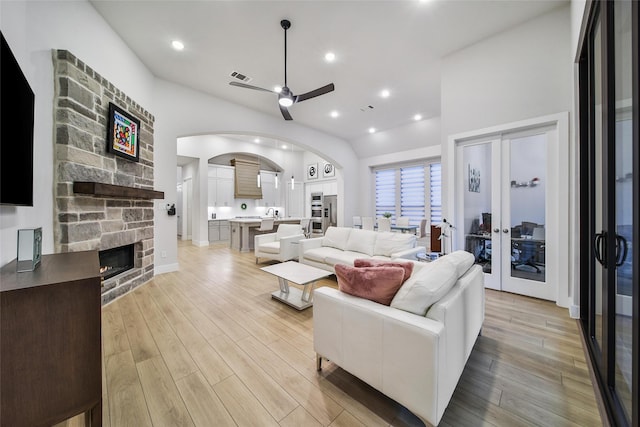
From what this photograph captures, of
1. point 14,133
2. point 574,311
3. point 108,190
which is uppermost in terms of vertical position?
point 14,133

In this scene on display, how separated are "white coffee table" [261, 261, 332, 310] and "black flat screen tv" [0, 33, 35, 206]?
6.94ft

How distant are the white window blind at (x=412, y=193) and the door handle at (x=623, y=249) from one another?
605 cm

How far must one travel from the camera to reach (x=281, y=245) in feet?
15.2

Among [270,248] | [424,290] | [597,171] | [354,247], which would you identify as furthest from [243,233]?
[597,171]

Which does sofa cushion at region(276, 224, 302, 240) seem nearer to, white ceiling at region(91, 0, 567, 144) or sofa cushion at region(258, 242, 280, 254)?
sofa cushion at region(258, 242, 280, 254)

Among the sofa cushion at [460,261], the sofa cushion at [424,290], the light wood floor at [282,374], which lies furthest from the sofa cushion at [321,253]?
the sofa cushion at [424,290]

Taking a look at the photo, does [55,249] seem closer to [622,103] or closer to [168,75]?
[168,75]

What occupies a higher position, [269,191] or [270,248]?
[269,191]

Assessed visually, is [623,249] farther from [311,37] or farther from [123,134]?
[123,134]

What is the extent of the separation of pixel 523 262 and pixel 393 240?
5.55 feet

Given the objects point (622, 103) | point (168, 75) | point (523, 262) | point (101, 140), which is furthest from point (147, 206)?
point (523, 262)

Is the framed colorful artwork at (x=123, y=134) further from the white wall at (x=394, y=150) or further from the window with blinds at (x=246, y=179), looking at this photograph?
the white wall at (x=394, y=150)

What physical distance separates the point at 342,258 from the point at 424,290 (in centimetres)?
237

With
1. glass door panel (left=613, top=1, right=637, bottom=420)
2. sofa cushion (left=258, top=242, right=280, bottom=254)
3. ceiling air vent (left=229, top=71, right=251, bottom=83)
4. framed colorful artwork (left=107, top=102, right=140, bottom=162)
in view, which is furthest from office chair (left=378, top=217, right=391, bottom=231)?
framed colorful artwork (left=107, top=102, right=140, bottom=162)
